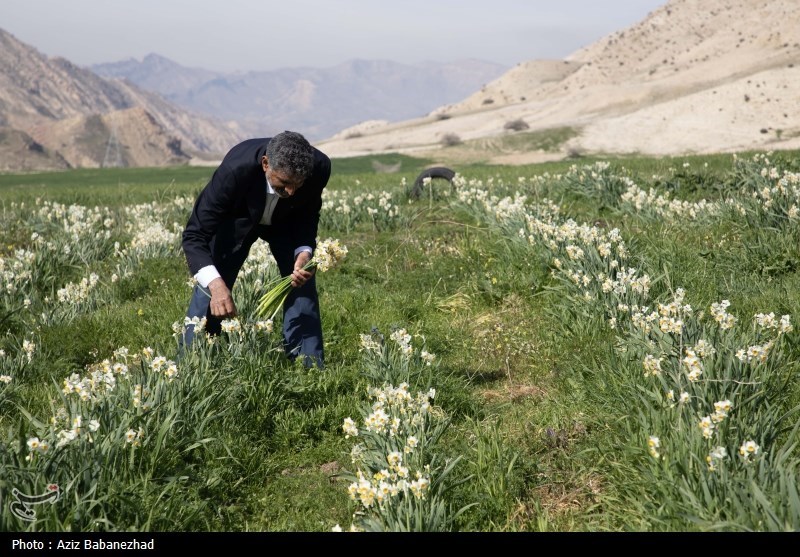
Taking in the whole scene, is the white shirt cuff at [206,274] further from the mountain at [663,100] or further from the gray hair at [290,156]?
the mountain at [663,100]

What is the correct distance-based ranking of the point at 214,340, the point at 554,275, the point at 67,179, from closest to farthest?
the point at 214,340, the point at 554,275, the point at 67,179

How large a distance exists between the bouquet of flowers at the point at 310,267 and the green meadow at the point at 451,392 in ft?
0.55

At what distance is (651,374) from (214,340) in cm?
287

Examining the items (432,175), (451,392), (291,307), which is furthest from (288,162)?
(432,175)

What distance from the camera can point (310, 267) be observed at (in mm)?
5457

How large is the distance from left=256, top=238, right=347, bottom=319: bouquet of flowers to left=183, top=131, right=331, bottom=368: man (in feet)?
0.27

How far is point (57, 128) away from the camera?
5271 inches

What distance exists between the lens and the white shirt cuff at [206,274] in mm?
5168

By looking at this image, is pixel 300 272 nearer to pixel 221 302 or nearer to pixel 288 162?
pixel 221 302

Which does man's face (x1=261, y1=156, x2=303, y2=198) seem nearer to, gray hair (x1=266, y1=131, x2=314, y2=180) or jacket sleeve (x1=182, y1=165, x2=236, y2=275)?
gray hair (x1=266, y1=131, x2=314, y2=180)

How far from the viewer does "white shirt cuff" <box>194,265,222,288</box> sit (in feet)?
17.0

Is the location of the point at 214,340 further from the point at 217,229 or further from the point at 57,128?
the point at 57,128

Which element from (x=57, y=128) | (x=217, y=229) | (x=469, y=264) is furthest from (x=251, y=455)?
(x=57, y=128)

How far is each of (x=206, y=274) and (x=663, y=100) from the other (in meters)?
46.8
